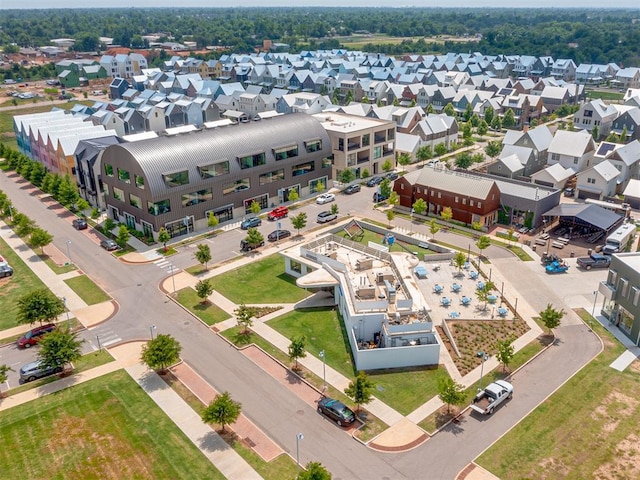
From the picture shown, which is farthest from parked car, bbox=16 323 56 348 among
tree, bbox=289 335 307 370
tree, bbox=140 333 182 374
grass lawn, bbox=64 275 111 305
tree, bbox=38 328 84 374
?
tree, bbox=289 335 307 370

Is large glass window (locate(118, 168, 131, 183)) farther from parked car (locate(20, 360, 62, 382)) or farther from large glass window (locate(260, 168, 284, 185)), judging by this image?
parked car (locate(20, 360, 62, 382))

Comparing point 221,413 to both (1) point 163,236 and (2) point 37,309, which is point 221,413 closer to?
(2) point 37,309

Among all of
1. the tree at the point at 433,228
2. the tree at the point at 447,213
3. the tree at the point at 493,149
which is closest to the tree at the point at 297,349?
the tree at the point at 433,228

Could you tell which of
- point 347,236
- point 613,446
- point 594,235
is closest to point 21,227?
point 347,236

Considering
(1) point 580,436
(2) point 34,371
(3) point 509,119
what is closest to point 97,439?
(2) point 34,371

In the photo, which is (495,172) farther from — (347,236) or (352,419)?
(352,419)
